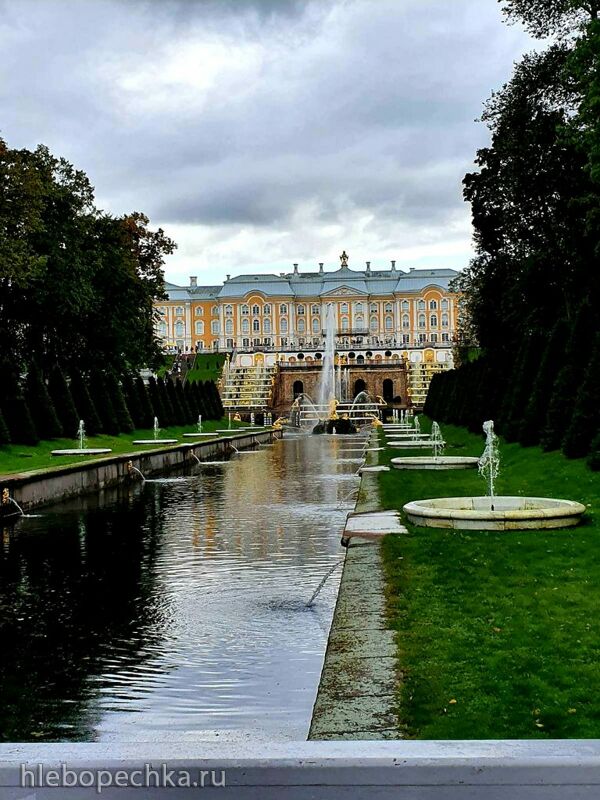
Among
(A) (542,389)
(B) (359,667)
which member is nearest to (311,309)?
(A) (542,389)

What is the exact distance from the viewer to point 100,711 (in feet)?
12.6

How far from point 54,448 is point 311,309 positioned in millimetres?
78991

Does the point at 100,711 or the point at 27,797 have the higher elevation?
the point at 27,797

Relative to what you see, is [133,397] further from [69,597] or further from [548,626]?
[548,626]

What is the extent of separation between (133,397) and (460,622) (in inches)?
1057

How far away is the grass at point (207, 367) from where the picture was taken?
7088 cm

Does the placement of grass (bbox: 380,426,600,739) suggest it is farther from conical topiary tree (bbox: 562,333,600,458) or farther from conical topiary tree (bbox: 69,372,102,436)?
conical topiary tree (bbox: 69,372,102,436)

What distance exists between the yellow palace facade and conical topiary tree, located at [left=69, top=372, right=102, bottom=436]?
6745cm

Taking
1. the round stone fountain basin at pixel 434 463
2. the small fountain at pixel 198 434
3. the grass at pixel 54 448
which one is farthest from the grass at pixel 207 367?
the round stone fountain basin at pixel 434 463

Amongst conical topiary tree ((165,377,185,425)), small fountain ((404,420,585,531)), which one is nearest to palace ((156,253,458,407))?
conical topiary tree ((165,377,185,425))

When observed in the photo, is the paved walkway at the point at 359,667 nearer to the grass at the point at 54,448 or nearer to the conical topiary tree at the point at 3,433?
the grass at the point at 54,448

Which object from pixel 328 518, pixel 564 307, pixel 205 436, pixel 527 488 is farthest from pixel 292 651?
pixel 205 436

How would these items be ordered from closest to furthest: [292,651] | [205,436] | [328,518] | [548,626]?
[548,626] → [292,651] → [328,518] → [205,436]

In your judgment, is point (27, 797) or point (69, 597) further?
point (69, 597)
